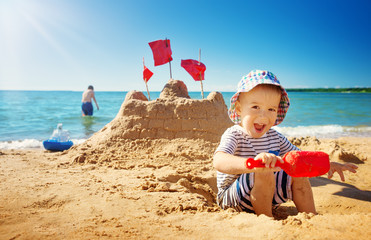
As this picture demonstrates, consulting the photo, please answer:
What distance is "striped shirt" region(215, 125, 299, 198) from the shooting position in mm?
1650

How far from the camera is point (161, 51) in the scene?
16.1 feet

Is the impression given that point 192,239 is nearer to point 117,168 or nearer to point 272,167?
point 272,167

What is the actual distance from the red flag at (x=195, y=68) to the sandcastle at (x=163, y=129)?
0.60 metres

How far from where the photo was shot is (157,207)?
174 centimetres

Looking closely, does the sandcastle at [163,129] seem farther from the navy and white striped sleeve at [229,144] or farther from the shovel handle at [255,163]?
the shovel handle at [255,163]

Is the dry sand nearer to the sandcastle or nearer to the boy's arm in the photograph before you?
the sandcastle

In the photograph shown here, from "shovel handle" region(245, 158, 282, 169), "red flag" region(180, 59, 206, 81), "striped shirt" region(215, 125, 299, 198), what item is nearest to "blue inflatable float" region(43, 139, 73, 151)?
"red flag" region(180, 59, 206, 81)

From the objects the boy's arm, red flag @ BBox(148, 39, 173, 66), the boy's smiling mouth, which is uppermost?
red flag @ BBox(148, 39, 173, 66)

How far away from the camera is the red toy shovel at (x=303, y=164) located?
3.86ft

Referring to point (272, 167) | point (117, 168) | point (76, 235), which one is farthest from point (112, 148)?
point (272, 167)

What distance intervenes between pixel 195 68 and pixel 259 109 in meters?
3.33

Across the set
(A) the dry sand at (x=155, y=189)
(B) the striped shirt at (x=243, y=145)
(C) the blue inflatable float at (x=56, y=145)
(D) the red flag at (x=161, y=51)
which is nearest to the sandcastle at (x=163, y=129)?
(A) the dry sand at (x=155, y=189)

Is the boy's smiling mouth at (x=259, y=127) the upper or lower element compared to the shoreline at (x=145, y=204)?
upper

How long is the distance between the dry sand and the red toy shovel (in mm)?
277
